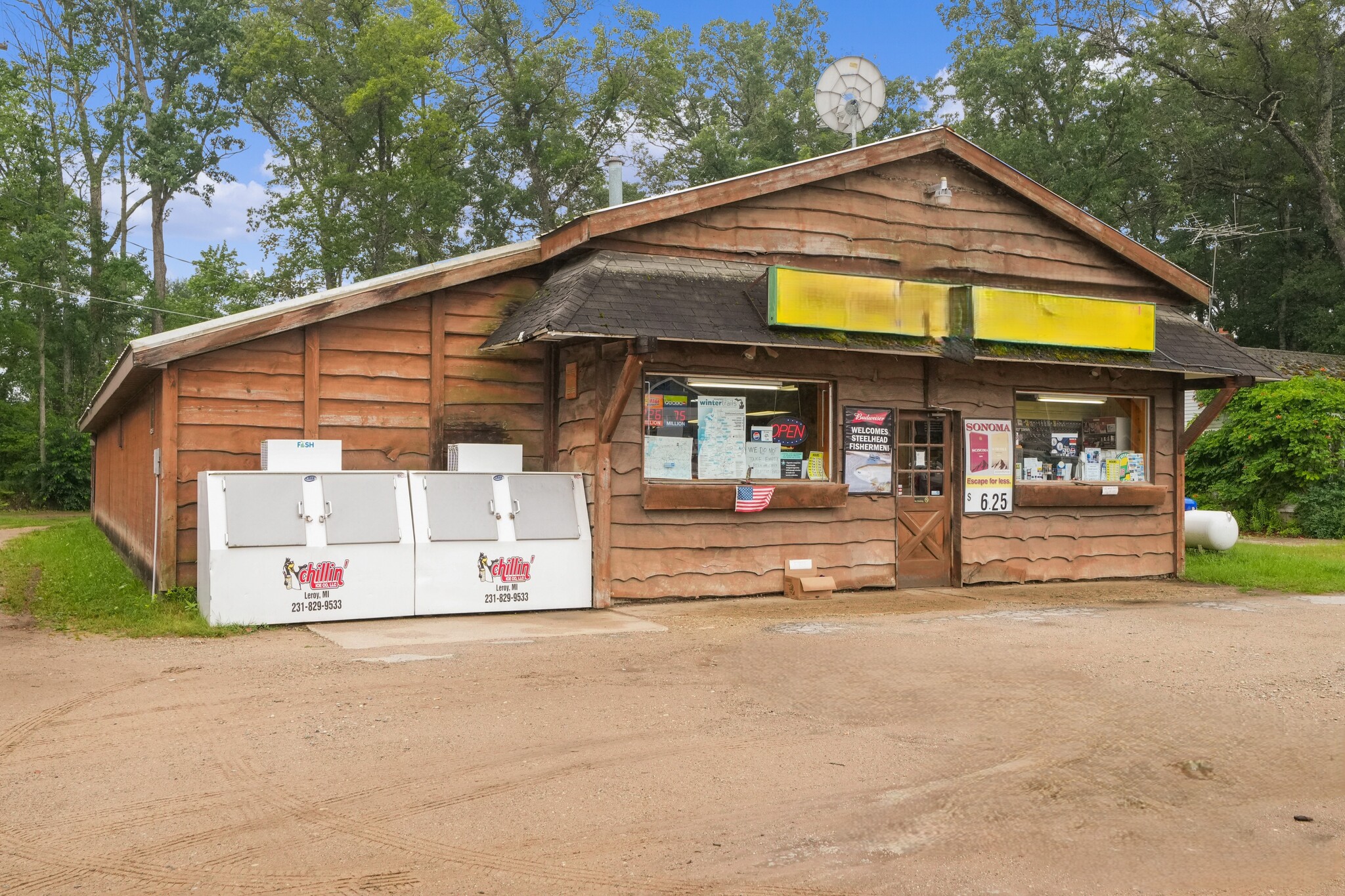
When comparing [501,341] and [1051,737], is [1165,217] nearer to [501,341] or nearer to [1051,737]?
[501,341]

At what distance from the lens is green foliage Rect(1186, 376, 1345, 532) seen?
20.5 metres

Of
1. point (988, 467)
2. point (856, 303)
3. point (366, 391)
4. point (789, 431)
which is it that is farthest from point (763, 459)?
point (366, 391)

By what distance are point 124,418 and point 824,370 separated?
36.2 ft

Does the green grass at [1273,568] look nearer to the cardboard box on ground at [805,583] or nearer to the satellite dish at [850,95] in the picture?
the cardboard box on ground at [805,583]

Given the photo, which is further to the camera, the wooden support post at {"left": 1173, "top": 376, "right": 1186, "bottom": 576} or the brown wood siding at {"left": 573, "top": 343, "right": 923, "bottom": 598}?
the wooden support post at {"left": 1173, "top": 376, "right": 1186, "bottom": 576}

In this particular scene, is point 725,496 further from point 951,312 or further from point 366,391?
point 366,391

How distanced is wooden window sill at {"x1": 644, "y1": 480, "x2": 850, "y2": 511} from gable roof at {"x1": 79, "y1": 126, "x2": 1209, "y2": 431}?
2592 millimetres

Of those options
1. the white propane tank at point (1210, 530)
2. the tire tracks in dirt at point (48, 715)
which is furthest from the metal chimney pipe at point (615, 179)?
the white propane tank at point (1210, 530)

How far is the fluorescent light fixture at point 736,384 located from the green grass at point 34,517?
19.7m

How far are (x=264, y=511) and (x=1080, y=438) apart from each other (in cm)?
943

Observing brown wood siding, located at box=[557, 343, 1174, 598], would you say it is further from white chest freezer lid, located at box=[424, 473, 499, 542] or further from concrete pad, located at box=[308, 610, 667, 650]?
white chest freezer lid, located at box=[424, 473, 499, 542]

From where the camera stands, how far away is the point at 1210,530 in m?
15.8

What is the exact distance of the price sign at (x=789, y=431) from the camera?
11.4m

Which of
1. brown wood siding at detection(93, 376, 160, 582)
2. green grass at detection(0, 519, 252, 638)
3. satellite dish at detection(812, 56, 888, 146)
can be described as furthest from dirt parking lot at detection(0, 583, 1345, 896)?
satellite dish at detection(812, 56, 888, 146)
